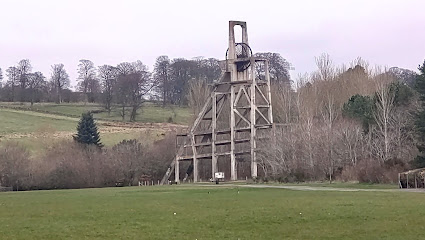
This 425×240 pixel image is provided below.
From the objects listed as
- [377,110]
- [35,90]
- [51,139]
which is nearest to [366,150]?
[377,110]

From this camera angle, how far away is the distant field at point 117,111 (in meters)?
128

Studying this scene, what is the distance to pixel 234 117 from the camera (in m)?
81.5

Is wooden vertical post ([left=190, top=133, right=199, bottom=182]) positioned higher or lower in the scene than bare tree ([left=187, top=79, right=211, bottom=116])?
lower

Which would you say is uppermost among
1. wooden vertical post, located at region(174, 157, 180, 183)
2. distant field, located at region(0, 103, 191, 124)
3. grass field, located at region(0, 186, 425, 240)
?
distant field, located at region(0, 103, 191, 124)

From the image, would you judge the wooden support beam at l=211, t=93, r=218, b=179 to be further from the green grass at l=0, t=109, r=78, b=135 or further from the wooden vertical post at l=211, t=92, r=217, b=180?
the green grass at l=0, t=109, r=78, b=135

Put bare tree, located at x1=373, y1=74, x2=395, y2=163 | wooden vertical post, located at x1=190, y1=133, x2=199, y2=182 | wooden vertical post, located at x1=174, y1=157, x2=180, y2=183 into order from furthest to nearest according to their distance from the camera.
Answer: wooden vertical post, located at x1=174, y1=157, x2=180, y2=183 → wooden vertical post, located at x1=190, y1=133, x2=199, y2=182 → bare tree, located at x1=373, y1=74, x2=395, y2=163

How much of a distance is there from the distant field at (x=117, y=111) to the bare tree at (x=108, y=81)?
2.16 meters

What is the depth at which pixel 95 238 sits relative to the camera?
728 inches

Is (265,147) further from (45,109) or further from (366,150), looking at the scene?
(45,109)

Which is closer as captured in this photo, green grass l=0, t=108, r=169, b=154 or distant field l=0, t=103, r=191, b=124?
green grass l=0, t=108, r=169, b=154

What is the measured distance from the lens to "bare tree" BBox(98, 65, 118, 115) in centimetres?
13325

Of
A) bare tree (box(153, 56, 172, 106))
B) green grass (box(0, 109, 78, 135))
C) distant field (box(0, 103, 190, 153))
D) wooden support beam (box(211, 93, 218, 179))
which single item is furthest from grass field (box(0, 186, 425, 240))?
bare tree (box(153, 56, 172, 106))

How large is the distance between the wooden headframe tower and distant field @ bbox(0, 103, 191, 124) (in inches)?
1548

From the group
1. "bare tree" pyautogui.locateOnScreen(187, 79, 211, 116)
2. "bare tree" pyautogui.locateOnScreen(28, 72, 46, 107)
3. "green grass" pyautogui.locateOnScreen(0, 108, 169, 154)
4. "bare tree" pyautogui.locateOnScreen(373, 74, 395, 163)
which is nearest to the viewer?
"bare tree" pyautogui.locateOnScreen(373, 74, 395, 163)
